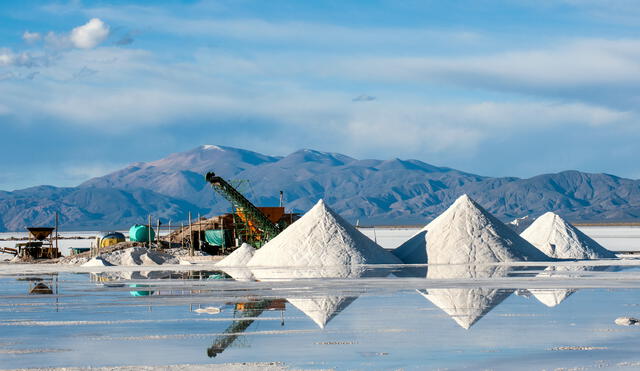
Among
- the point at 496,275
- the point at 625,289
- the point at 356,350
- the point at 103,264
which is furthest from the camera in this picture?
the point at 103,264

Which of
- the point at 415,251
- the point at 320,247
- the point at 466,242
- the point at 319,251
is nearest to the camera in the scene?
the point at 319,251

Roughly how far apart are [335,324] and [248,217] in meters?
32.8

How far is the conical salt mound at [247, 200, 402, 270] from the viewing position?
1344 inches

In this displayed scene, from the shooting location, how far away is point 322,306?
18.2 m

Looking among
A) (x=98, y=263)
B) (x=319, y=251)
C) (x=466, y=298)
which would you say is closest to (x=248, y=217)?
(x=98, y=263)

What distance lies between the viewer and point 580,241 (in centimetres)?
4519

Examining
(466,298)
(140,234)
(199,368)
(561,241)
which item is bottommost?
(199,368)

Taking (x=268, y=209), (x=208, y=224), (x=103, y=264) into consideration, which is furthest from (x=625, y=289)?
(x=208, y=224)

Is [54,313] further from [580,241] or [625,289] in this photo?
[580,241]

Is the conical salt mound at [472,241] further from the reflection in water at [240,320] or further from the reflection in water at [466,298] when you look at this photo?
the reflection in water at [240,320]

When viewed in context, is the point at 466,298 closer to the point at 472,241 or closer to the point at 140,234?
the point at 472,241

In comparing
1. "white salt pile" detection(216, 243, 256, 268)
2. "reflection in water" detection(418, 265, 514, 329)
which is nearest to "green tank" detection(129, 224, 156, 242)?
"white salt pile" detection(216, 243, 256, 268)

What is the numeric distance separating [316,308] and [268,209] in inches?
1293

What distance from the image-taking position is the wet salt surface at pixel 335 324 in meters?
11.7
